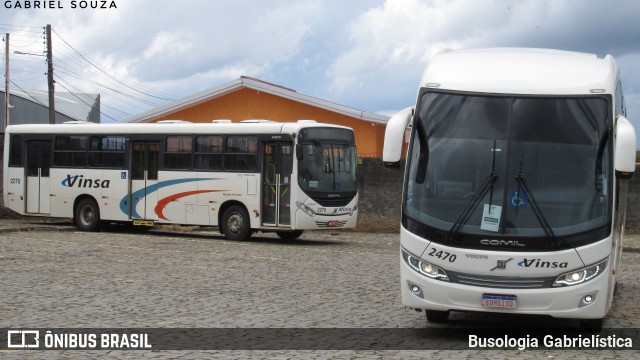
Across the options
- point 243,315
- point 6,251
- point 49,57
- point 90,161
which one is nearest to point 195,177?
point 90,161

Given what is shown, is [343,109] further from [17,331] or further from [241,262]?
[17,331]

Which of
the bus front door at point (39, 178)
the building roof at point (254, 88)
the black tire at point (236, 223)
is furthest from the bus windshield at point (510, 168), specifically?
the building roof at point (254, 88)

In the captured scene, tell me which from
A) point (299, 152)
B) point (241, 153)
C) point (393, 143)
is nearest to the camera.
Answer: point (393, 143)

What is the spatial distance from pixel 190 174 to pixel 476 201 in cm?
1571

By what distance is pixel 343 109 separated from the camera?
114ft

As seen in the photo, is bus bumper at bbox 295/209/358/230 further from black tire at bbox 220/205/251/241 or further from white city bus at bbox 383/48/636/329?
white city bus at bbox 383/48/636/329

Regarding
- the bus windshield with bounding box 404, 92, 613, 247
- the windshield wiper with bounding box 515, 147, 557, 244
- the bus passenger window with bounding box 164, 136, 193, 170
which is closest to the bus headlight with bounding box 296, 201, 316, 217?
the bus passenger window with bounding box 164, 136, 193, 170

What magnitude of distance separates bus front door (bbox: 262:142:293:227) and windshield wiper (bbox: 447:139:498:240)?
13391mm

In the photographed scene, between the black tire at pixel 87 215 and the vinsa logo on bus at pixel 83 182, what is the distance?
18.4 inches

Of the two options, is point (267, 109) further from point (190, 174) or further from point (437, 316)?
point (437, 316)

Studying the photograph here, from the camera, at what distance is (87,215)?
2738cm

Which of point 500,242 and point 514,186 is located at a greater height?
point 514,186

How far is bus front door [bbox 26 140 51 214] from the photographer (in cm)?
2780

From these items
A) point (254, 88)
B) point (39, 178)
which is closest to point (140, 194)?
point (39, 178)
